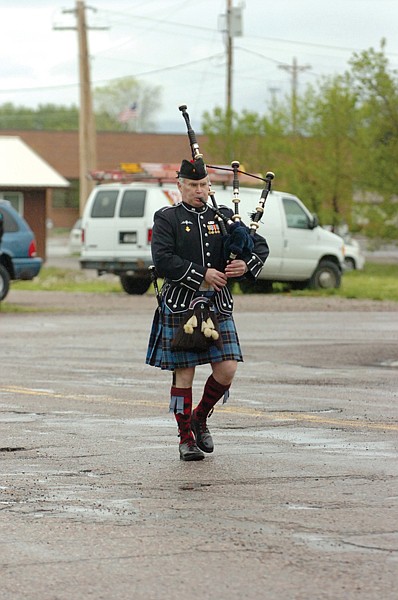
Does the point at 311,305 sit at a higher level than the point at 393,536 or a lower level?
lower

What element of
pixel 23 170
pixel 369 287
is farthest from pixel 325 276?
pixel 23 170

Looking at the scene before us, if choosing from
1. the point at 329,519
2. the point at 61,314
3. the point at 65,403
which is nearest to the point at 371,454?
the point at 329,519

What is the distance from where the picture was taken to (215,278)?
9.06 meters

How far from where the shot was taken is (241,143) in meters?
51.5

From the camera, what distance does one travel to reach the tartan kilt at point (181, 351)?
30.2 ft

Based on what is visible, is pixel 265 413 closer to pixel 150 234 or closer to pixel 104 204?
pixel 150 234

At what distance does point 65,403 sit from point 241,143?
3998 cm

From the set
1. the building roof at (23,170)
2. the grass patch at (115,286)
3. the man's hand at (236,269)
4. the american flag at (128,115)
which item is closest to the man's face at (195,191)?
the man's hand at (236,269)

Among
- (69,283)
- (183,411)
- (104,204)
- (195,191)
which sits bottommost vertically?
(69,283)

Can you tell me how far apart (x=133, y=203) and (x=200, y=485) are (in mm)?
21532

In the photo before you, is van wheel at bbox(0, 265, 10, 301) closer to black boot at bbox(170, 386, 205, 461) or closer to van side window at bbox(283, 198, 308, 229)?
van side window at bbox(283, 198, 308, 229)

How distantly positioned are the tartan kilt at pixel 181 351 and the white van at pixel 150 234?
19.0m

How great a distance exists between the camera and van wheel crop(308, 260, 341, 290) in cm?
3127

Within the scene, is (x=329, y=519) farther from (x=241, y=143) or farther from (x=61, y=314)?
(x=241, y=143)
